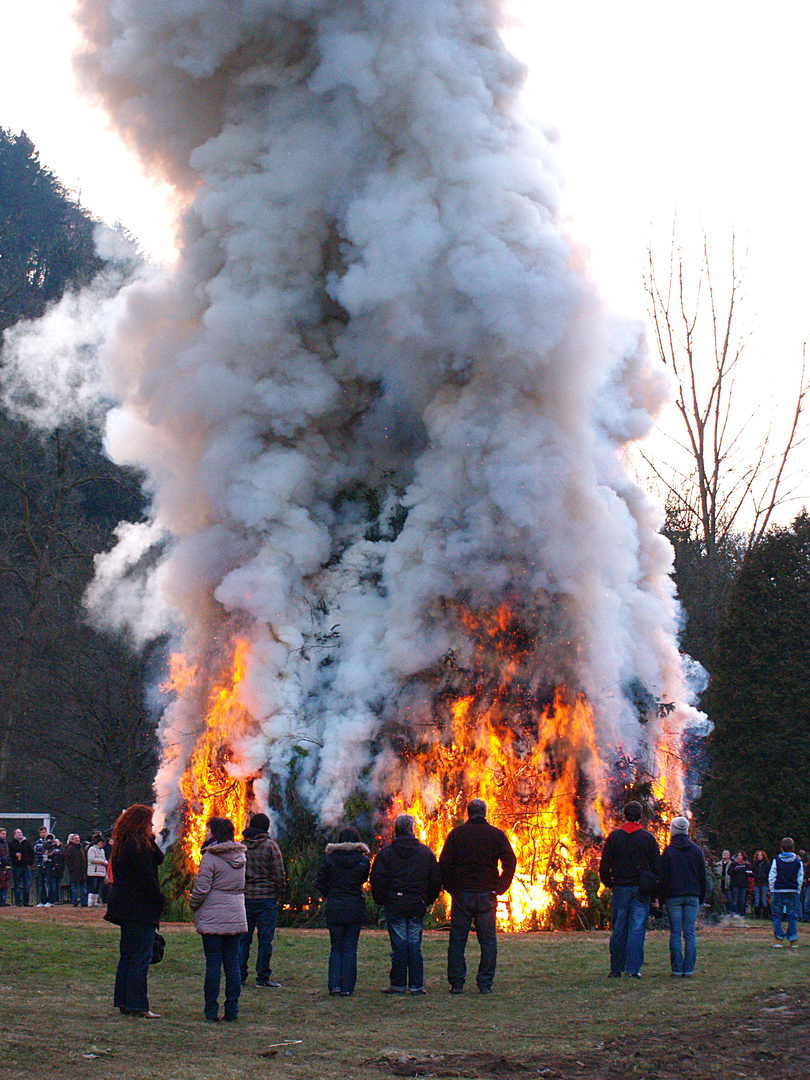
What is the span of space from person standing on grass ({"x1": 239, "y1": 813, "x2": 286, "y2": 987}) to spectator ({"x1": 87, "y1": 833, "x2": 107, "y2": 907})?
907 cm

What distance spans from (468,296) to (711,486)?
14908 mm

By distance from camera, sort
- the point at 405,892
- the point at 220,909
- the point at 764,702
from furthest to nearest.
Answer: the point at 764,702 < the point at 405,892 < the point at 220,909

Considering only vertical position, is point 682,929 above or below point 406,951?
above

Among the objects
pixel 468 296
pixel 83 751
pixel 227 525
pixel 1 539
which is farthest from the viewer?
pixel 1 539

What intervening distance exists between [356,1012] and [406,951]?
88cm

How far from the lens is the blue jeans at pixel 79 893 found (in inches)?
742

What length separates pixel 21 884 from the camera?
63.7ft

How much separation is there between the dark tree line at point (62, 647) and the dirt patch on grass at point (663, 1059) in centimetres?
2147

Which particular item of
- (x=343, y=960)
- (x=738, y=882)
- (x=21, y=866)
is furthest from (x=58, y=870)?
(x=343, y=960)

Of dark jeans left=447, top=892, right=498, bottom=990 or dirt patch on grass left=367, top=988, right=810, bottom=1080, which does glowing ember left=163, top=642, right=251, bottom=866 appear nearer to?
dark jeans left=447, top=892, right=498, bottom=990

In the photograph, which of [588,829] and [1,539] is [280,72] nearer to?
[588,829]

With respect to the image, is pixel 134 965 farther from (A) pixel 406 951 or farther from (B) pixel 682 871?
(B) pixel 682 871

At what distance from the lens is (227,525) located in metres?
18.1

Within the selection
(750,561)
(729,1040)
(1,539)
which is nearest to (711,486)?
(750,561)
